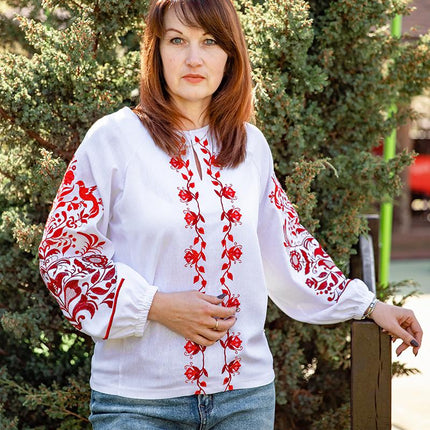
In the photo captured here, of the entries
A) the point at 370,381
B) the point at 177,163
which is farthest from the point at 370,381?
the point at 177,163

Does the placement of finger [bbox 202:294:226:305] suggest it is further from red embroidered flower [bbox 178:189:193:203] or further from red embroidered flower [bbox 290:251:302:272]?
red embroidered flower [bbox 290:251:302:272]

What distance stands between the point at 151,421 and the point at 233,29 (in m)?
1.01

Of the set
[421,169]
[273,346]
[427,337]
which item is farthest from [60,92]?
[421,169]

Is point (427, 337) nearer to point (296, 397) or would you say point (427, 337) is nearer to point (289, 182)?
point (296, 397)

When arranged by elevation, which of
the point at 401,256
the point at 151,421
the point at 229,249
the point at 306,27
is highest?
the point at 401,256

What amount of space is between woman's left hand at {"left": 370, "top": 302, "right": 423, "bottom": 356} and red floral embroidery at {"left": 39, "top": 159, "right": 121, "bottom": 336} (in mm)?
840

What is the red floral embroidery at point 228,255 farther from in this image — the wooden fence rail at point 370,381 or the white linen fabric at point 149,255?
the wooden fence rail at point 370,381

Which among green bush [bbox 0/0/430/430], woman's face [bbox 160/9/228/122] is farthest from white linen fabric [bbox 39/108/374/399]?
green bush [bbox 0/0/430/430]

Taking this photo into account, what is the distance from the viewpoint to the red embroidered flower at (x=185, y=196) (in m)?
1.95

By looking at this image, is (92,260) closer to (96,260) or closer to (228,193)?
(96,260)

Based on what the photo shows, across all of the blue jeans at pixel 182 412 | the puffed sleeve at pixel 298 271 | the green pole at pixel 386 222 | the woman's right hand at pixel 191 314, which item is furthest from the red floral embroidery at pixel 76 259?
the green pole at pixel 386 222

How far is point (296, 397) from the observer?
3402 mm

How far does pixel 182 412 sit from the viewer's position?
1.93 metres

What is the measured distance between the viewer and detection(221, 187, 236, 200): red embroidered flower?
6.63 ft
